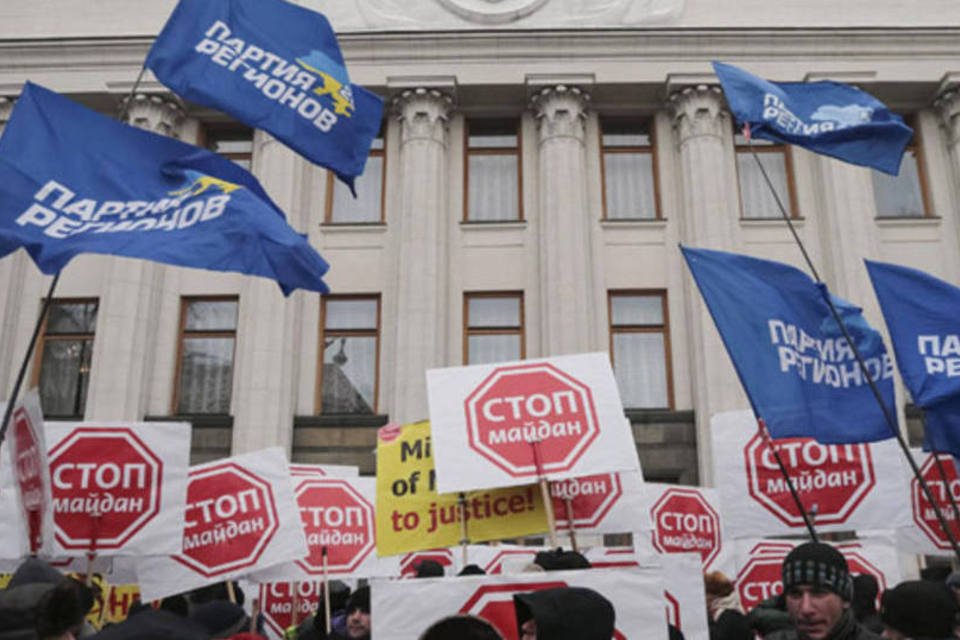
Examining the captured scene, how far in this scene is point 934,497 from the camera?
8.60m

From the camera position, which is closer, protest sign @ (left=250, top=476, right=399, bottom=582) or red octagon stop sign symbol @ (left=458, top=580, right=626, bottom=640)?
red octagon stop sign symbol @ (left=458, top=580, right=626, bottom=640)

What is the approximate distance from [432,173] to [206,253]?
1518 centimetres

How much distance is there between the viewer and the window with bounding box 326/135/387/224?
2100 centimetres

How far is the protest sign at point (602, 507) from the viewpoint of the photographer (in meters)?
8.41

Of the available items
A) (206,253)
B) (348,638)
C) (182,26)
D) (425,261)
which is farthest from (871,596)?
(425,261)

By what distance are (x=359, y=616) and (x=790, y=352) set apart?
3.67 meters

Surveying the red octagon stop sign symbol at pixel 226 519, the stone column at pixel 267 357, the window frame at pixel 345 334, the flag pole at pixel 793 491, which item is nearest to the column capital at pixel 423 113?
the stone column at pixel 267 357

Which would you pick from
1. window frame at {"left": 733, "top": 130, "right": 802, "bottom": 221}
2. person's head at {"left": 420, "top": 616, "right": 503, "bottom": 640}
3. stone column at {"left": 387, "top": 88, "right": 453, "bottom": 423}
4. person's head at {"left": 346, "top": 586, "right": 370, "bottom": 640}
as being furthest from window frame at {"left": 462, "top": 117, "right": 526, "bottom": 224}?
person's head at {"left": 420, "top": 616, "right": 503, "bottom": 640}

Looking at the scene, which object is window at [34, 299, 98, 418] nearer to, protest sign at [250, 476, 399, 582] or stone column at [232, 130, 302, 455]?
stone column at [232, 130, 302, 455]

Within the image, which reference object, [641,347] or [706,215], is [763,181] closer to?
[706,215]

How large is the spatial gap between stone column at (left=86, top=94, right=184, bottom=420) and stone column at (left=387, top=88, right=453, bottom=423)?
5185mm

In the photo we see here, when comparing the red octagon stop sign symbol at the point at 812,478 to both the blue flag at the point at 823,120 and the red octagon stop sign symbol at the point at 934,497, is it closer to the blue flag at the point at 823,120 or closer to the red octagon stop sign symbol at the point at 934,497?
the red octagon stop sign symbol at the point at 934,497

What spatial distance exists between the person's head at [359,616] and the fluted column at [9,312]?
53.4ft

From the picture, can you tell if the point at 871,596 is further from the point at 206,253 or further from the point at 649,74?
the point at 649,74
